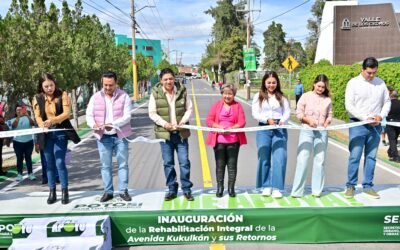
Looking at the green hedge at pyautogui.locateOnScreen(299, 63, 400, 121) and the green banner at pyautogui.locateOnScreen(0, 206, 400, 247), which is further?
the green hedge at pyautogui.locateOnScreen(299, 63, 400, 121)

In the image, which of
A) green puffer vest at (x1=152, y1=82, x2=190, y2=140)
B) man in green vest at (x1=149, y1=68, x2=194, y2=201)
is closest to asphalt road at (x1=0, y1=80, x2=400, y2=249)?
man in green vest at (x1=149, y1=68, x2=194, y2=201)

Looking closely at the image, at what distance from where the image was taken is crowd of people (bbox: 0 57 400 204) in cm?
525

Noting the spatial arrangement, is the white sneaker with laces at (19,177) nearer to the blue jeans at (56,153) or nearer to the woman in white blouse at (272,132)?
the blue jeans at (56,153)

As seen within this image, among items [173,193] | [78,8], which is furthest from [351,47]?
[173,193]

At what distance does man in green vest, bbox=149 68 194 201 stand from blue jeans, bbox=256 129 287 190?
104cm

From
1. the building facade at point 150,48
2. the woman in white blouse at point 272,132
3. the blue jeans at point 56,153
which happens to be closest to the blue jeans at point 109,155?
the blue jeans at point 56,153

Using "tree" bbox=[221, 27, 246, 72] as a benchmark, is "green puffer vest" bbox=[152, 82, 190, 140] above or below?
below

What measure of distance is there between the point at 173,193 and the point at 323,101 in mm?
2347

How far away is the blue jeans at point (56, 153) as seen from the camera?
533 centimetres

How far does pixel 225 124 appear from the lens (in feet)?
17.4

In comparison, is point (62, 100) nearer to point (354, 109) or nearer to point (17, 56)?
point (354, 109)

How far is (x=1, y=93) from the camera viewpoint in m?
10.5

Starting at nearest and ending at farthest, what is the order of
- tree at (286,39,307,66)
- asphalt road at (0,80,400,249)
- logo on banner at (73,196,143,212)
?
logo on banner at (73,196,143,212)
asphalt road at (0,80,400,249)
tree at (286,39,307,66)

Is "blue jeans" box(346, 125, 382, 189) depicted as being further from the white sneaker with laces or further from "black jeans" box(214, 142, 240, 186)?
the white sneaker with laces
